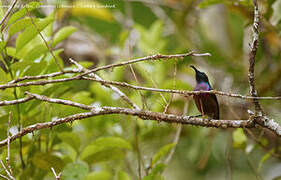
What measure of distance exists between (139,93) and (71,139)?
1.25 ft

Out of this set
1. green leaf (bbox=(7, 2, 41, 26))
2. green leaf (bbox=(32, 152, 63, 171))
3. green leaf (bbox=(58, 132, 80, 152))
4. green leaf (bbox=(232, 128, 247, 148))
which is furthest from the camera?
green leaf (bbox=(232, 128, 247, 148))

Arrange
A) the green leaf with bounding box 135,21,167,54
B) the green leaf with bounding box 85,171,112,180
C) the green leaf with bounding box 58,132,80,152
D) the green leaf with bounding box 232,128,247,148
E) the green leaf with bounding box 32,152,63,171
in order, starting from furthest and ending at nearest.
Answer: the green leaf with bounding box 135,21,167,54, the green leaf with bounding box 85,171,112,180, the green leaf with bounding box 232,128,247,148, the green leaf with bounding box 58,132,80,152, the green leaf with bounding box 32,152,63,171

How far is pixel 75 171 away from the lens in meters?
1.45

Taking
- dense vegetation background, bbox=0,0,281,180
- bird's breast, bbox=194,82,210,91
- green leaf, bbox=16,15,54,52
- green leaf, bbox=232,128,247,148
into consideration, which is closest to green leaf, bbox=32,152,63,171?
dense vegetation background, bbox=0,0,281,180

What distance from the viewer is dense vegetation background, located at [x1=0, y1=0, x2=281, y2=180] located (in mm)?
1484

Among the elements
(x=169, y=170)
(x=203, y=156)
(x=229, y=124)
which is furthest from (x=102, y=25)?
(x=229, y=124)

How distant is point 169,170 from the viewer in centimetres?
322

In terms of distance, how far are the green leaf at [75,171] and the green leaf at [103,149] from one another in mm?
153

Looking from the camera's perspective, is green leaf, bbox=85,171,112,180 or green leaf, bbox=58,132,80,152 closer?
green leaf, bbox=58,132,80,152

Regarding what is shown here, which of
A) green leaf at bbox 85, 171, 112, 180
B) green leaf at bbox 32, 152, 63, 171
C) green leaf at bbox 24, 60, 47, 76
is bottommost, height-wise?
green leaf at bbox 85, 171, 112, 180

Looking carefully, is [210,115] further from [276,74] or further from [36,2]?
[276,74]

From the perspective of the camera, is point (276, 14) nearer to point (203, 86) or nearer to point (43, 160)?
point (203, 86)

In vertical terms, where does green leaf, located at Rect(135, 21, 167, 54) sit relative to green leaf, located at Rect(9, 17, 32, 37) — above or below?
above

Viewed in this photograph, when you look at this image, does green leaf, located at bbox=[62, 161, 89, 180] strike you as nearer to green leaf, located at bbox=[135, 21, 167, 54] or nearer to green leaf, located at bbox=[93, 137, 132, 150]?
green leaf, located at bbox=[93, 137, 132, 150]
